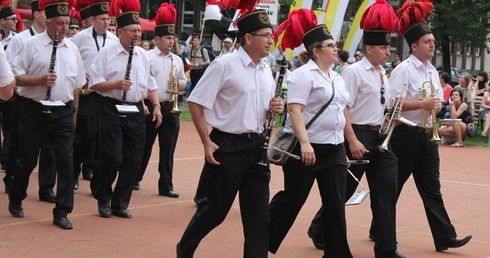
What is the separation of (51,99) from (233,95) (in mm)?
2734

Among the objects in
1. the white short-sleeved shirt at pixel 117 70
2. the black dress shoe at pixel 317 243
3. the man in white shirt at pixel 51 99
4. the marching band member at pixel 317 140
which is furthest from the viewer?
the white short-sleeved shirt at pixel 117 70

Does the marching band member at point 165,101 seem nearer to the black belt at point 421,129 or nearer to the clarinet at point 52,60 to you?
the clarinet at point 52,60

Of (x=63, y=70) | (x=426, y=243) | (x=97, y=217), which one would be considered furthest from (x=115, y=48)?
(x=426, y=243)

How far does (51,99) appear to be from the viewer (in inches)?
378

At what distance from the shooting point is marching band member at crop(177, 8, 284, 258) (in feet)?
24.6

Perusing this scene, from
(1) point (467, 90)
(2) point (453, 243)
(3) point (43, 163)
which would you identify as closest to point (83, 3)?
(3) point (43, 163)

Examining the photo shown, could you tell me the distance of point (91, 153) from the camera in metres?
12.9

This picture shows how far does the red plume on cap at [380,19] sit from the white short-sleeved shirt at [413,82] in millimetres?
404

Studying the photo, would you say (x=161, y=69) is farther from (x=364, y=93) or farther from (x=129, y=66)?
(x=364, y=93)

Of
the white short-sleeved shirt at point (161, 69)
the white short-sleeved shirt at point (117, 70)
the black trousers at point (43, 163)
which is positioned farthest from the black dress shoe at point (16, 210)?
the white short-sleeved shirt at point (161, 69)

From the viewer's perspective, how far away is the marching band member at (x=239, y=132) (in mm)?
7484

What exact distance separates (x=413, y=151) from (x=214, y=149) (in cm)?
261

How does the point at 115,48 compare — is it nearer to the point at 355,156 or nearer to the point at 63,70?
the point at 63,70

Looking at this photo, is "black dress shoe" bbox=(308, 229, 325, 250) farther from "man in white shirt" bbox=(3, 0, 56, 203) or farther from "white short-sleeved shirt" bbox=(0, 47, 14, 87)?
"white short-sleeved shirt" bbox=(0, 47, 14, 87)
